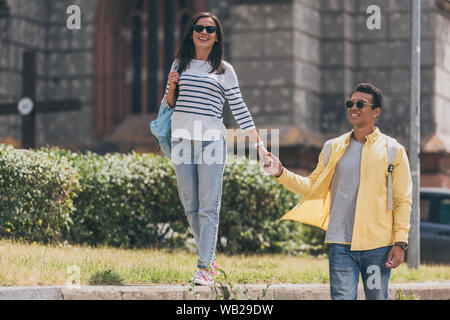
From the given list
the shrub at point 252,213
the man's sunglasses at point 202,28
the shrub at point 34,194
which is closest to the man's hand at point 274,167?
the man's sunglasses at point 202,28

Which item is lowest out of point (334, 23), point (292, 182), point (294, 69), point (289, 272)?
point (289, 272)

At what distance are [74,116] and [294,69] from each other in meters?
5.24

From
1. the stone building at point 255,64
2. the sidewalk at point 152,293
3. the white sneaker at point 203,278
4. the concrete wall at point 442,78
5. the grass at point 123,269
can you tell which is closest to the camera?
the sidewalk at point 152,293

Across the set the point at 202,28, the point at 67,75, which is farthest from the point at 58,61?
the point at 202,28

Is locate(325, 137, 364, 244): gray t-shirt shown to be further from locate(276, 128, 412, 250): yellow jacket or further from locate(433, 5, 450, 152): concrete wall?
locate(433, 5, 450, 152): concrete wall

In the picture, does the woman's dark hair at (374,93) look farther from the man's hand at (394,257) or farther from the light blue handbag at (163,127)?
the light blue handbag at (163,127)

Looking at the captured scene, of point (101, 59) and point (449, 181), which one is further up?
point (101, 59)

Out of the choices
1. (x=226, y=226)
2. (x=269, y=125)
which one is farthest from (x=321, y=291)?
(x=269, y=125)

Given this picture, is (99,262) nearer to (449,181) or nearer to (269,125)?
(269,125)

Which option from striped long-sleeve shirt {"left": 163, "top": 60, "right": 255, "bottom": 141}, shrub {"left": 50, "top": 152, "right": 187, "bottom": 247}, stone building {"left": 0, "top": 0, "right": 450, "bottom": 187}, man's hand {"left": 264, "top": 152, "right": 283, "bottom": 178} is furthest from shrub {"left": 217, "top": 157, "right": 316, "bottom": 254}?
man's hand {"left": 264, "top": 152, "right": 283, "bottom": 178}

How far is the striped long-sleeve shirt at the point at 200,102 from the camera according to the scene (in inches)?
259

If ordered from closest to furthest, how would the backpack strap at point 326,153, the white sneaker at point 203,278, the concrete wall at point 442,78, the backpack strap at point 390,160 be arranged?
the backpack strap at point 390,160 < the backpack strap at point 326,153 < the white sneaker at point 203,278 < the concrete wall at point 442,78

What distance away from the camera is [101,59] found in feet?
58.5
